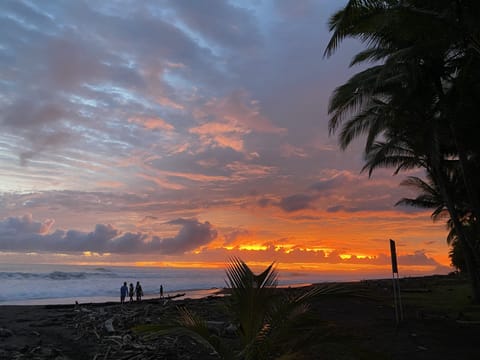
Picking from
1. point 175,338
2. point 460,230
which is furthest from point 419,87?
point 175,338

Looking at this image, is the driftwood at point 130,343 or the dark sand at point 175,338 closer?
the dark sand at point 175,338

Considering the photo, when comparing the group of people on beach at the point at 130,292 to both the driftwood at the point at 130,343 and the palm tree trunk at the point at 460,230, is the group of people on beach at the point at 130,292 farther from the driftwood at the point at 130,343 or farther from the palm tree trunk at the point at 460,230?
the palm tree trunk at the point at 460,230

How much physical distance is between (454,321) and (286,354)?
42.7ft

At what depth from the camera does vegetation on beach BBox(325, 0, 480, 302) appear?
31.8 ft

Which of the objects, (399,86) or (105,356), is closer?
(105,356)

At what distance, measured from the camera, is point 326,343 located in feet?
14.0

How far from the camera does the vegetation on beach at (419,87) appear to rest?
9695mm

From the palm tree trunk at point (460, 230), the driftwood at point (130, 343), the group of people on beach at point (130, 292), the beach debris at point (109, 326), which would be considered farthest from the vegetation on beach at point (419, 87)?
the group of people on beach at point (130, 292)

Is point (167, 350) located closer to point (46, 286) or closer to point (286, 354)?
point (286, 354)

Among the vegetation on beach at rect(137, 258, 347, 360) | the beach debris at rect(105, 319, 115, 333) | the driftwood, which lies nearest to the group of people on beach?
the driftwood

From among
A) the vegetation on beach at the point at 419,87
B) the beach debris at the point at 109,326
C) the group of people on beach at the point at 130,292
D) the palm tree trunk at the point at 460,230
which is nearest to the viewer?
the vegetation on beach at the point at 419,87

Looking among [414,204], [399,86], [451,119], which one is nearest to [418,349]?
[451,119]

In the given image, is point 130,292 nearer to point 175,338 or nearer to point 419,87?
point 175,338

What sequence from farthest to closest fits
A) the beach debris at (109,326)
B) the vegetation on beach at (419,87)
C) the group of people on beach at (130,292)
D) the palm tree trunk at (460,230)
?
the group of people on beach at (130,292), the palm tree trunk at (460,230), the beach debris at (109,326), the vegetation on beach at (419,87)
